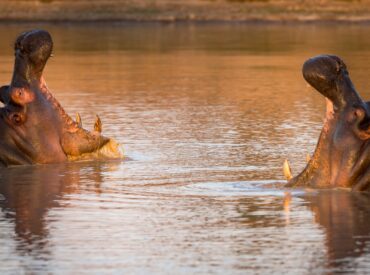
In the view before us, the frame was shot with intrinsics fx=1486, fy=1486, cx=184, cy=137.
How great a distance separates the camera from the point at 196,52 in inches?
1178

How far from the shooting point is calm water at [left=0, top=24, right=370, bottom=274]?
352 inches

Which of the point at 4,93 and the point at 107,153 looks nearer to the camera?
the point at 4,93

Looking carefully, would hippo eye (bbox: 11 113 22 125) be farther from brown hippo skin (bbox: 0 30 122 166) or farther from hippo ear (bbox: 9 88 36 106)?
hippo ear (bbox: 9 88 36 106)

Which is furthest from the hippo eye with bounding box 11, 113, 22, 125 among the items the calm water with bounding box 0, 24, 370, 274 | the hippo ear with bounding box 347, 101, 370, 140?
the hippo ear with bounding box 347, 101, 370, 140

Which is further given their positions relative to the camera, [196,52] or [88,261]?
[196,52]

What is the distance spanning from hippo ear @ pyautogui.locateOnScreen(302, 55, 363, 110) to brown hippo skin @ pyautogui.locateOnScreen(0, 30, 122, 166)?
9.83ft

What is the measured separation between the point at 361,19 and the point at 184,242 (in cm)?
3024

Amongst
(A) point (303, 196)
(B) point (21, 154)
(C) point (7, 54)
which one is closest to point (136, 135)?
(B) point (21, 154)

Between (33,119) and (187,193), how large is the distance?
2249 millimetres

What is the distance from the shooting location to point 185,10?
40938 mm

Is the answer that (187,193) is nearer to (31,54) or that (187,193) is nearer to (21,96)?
(21,96)

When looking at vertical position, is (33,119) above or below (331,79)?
below

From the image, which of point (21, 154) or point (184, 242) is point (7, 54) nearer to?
point (21, 154)

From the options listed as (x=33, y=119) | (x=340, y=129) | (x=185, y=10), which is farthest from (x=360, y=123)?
(x=185, y=10)
